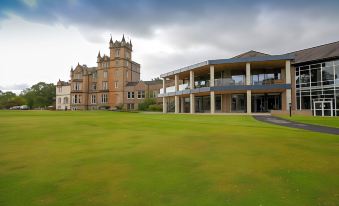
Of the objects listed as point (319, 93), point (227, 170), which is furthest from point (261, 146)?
point (319, 93)

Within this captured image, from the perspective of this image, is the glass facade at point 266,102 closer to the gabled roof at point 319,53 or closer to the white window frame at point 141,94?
the gabled roof at point 319,53

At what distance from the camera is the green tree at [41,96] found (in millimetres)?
97688

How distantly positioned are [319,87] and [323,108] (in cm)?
300

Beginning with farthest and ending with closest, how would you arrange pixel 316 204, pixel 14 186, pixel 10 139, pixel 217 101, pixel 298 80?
pixel 217 101
pixel 298 80
pixel 10 139
pixel 14 186
pixel 316 204

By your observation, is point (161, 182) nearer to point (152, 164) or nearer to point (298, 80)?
point (152, 164)

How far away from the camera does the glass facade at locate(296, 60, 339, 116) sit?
34.4 metres

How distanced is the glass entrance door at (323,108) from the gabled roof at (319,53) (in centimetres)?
612

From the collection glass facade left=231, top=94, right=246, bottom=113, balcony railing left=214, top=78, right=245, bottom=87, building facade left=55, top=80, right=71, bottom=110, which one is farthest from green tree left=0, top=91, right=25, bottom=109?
glass facade left=231, top=94, right=246, bottom=113

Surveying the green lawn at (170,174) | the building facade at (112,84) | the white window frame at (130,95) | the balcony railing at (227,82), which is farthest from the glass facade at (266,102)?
the white window frame at (130,95)

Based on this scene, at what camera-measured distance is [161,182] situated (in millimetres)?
5816

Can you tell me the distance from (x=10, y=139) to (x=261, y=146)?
10941mm

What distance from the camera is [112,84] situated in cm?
7294

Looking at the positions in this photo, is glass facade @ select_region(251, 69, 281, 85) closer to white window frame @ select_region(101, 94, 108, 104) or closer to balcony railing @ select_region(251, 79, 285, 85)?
balcony railing @ select_region(251, 79, 285, 85)

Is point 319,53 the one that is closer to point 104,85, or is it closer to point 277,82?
point 277,82
